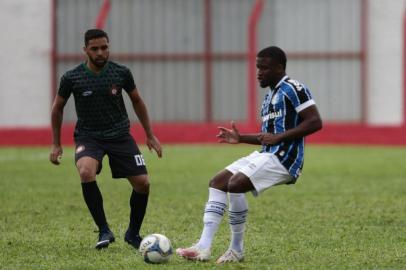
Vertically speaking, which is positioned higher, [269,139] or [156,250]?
[269,139]

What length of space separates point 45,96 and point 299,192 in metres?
17.1

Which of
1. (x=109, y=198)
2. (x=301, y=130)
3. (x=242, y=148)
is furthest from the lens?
(x=242, y=148)

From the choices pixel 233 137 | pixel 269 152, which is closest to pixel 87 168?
pixel 233 137

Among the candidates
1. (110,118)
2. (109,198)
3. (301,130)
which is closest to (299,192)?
(109,198)

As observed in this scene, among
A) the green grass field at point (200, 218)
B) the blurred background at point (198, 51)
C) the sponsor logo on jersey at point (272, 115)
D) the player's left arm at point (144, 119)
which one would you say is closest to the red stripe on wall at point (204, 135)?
the blurred background at point (198, 51)

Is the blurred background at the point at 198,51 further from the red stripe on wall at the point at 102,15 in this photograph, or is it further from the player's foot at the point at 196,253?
the player's foot at the point at 196,253

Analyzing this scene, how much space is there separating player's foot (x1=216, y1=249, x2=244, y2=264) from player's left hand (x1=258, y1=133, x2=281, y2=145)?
881 millimetres

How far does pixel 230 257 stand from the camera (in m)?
7.81

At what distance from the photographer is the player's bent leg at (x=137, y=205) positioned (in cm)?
887

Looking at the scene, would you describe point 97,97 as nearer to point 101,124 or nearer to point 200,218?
point 101,124

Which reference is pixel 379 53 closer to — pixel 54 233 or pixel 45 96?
pixel 45 96

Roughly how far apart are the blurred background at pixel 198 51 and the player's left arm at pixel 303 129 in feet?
72.0

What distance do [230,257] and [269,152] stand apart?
33.4 inches

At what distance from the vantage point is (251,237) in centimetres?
942
